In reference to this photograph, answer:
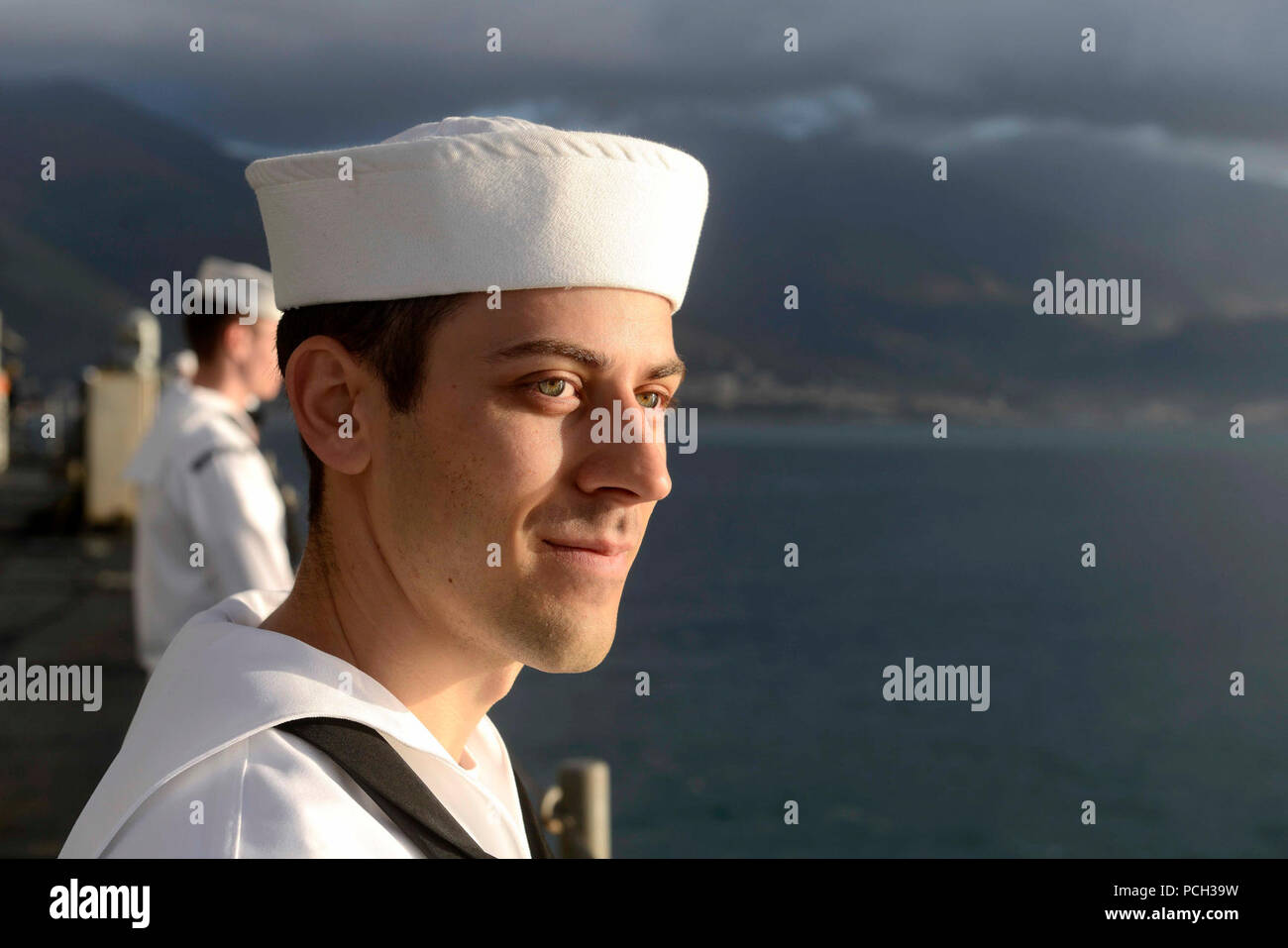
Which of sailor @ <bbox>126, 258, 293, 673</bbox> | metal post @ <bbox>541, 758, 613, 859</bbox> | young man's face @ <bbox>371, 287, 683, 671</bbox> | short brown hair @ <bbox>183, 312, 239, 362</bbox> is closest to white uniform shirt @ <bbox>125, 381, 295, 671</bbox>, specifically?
sailor @ <bbox>126, 258, 293, 673</bbox>

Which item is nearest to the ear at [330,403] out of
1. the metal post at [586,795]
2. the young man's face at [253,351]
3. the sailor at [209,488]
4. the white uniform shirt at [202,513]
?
the sailor at [209,488]

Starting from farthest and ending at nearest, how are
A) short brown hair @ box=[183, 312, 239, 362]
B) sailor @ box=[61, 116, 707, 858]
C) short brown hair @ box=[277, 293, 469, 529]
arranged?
1. short brown hair @ box=[183, 312, 239, 362]
2. short brown hair @ box=[277, 293, 469, 529]
3. sailor @ box=[61, 116, 707, 858]

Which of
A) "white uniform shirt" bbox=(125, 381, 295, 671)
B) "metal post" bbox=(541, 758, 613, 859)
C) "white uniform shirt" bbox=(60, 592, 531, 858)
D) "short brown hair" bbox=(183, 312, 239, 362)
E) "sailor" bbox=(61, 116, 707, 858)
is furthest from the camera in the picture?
"metal post" bbox=(541, 758, 613, 859)

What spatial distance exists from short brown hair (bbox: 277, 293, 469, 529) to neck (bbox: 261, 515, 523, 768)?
220 millimetres

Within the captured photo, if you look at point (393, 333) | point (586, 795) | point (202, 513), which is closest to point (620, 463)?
point (393, 333)

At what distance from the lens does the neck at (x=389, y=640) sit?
171 cm

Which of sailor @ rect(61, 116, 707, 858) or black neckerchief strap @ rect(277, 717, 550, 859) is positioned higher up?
sailor @ rect(61, 116, 707, 858)

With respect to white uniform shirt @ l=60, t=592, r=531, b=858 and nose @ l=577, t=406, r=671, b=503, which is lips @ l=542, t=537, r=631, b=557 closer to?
nose @ l=577, t=406, r=671, b=503

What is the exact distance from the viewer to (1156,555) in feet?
297

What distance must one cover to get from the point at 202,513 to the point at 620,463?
3.36 m

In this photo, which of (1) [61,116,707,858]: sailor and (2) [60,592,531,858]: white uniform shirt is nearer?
(2) [60,592,531,858]: white uniform shirt

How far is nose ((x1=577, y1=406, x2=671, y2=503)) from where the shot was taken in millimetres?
1618

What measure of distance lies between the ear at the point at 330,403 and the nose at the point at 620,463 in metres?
0.30
